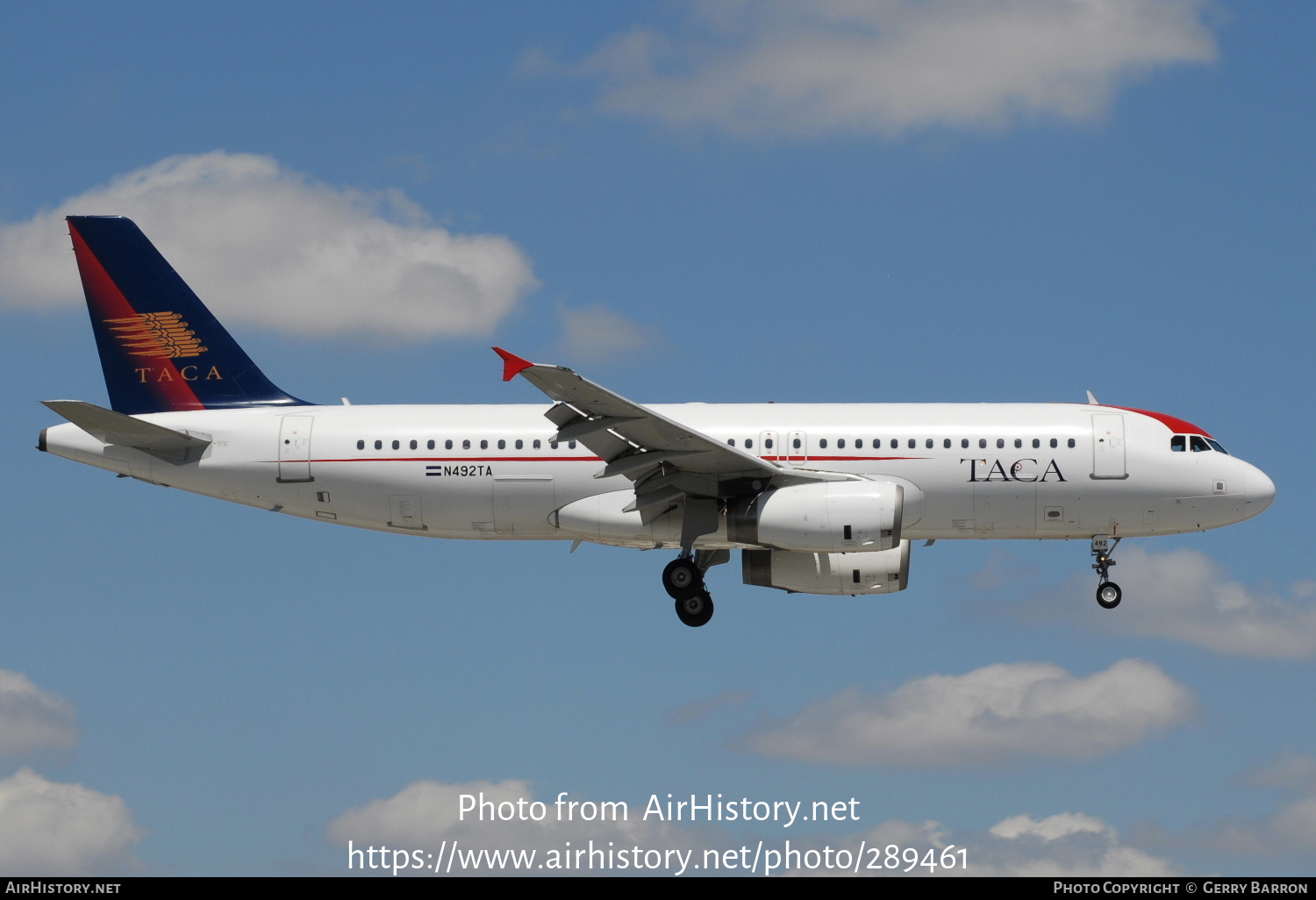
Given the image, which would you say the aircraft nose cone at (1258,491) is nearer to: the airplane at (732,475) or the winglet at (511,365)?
the airplane at (732,475)

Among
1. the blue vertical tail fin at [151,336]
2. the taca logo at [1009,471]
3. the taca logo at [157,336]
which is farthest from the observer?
the taca logo at [157,336]

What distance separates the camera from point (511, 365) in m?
25.8

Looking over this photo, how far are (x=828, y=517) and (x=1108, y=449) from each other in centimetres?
656

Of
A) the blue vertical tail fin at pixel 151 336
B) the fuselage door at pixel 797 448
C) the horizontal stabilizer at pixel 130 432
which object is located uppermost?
the blue vertical tail fin at pixel 151 336

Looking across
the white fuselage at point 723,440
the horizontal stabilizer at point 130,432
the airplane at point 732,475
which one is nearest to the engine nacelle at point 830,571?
the airplane at point 732,475

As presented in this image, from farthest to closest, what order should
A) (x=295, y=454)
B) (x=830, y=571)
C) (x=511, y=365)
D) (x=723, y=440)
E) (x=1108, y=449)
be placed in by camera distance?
(x=830, y=571) → (x=295, y=454) → (x=723, y=440) → (x=1108, y=449) → (x=511, y=365)

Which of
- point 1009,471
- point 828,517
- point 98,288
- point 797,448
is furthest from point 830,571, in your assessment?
point 98,288

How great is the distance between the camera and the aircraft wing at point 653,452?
91.2 feet

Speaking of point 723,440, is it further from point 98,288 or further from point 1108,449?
point 98,288

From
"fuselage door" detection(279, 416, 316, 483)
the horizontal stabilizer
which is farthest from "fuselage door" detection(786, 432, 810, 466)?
the horizontal stabilizer

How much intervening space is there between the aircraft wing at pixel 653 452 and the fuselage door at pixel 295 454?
21.5 feet

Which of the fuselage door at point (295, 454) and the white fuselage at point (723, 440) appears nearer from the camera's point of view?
the white fuselage at point (723, 440)
